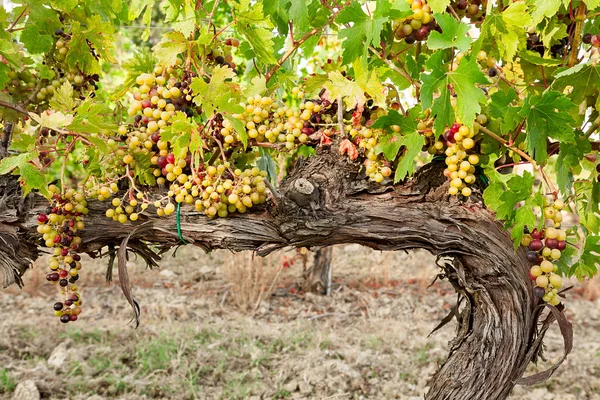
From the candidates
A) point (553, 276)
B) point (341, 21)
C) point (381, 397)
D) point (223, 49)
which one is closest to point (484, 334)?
point (553, 276)

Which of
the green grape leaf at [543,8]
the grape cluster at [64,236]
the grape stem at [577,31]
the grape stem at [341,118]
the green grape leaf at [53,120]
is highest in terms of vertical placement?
the grape stem at [577,31]

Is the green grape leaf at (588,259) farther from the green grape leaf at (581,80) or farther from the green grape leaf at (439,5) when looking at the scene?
the green grape leaf at (439,5)

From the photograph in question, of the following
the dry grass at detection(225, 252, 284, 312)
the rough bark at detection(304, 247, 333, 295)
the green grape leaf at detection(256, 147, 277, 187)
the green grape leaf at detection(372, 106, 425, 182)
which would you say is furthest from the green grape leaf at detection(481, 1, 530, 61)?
the rough bark at detection(304, 247, 333, 295)

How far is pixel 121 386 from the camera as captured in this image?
11.9 ft

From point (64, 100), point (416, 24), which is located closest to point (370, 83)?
point (416, 24)

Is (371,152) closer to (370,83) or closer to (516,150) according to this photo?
(370,83)

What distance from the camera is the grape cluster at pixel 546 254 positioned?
4.96 feet

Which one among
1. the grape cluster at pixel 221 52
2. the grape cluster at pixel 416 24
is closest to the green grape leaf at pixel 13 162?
the grape cluster at pixel 221 52

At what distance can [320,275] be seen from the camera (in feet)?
19.2

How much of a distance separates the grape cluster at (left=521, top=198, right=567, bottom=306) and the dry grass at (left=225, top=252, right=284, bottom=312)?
12.7 feet

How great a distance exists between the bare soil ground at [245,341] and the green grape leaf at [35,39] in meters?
2.27

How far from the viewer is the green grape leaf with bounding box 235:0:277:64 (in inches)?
61.9

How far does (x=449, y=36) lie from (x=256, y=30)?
1.93 feet

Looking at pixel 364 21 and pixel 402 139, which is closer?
pixel 364 21
